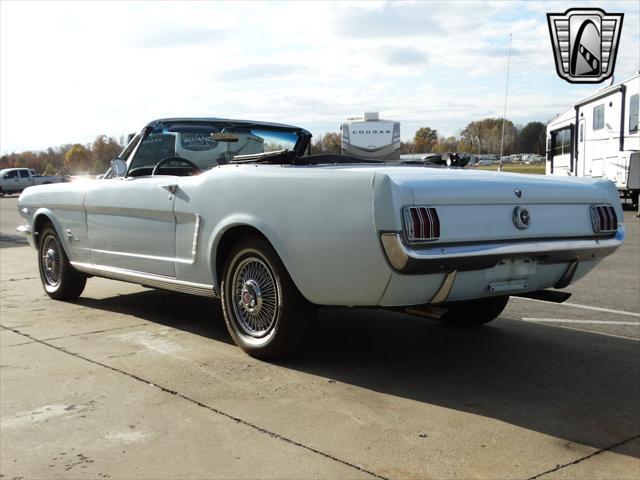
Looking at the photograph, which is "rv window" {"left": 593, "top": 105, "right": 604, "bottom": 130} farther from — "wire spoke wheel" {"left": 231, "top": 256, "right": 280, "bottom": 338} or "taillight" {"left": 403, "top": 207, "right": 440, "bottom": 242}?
"taillight" {"left": 403, "top": 207, "right": 440, "bottom": 242}

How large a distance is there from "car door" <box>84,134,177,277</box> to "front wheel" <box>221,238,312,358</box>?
665 mm

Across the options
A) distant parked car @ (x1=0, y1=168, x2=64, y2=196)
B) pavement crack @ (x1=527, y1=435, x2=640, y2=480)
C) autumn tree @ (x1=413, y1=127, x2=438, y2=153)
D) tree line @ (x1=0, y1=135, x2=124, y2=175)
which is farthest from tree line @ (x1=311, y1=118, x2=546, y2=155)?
tree line @ (x1=0, y1=135, x2=124, y2=175)

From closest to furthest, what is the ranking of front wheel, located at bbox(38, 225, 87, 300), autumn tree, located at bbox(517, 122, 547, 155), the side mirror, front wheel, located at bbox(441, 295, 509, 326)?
front wheel, located at bbox(441, 295, 509, 326), the side mirror, front wheel, located at bbox(38, 225, 87, 300), autumn tree, located at bbox(517, 122, 547, 155)

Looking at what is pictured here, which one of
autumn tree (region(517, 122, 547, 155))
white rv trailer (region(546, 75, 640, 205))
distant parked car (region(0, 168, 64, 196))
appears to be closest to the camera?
white rv trailer (region(546, 75, 640, 205))

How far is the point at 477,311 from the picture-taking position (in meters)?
5.53

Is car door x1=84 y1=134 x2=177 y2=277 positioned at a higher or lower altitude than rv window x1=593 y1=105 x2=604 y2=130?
lower

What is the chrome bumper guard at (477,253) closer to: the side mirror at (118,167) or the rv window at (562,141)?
the side mirror at (118,167)

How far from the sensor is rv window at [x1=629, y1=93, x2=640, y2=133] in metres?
17.1

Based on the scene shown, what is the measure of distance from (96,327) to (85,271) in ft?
2.77

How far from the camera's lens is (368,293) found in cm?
386

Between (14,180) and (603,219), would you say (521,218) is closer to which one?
(603,219)

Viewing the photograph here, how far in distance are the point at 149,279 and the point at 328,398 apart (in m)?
2.06

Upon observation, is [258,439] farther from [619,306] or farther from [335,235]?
[619,306]

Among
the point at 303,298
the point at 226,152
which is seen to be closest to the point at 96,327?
the point at 226,152
